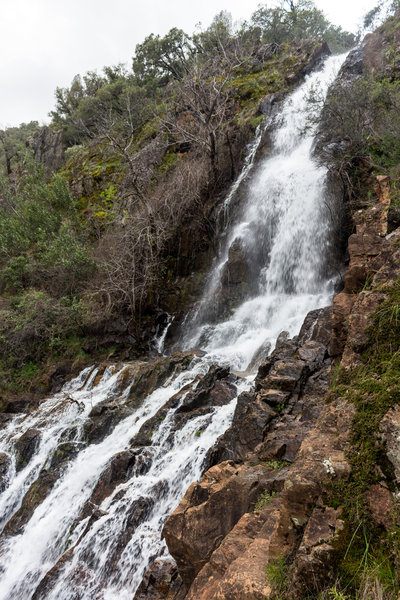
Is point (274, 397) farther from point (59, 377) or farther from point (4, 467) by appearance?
point (59, 377)

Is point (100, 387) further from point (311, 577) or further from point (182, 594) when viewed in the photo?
point (311, 577)

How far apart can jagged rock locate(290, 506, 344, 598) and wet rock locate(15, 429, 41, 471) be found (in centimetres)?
920

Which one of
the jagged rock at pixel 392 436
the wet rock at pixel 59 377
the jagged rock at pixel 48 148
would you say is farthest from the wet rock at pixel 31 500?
the jagged rock at pixel 48 148

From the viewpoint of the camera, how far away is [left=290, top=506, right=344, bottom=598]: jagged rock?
192 centimetres

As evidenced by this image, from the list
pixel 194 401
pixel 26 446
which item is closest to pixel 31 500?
pixel 26 446

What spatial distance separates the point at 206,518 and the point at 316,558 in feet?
6.39

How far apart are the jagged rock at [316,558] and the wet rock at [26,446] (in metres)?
9.20

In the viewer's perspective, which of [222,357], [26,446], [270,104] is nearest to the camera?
[26,446]

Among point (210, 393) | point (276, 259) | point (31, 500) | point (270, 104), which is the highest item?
point (270, 104)

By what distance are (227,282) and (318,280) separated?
3792 mm

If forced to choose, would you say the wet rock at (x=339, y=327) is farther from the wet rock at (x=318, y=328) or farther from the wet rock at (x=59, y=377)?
the wet rock at (x=59, y=377)

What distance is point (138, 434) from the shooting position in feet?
26.2

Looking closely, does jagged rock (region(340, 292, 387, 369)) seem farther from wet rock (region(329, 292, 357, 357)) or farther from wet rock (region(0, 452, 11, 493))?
wet rock (region(0, 452, 11, 493))

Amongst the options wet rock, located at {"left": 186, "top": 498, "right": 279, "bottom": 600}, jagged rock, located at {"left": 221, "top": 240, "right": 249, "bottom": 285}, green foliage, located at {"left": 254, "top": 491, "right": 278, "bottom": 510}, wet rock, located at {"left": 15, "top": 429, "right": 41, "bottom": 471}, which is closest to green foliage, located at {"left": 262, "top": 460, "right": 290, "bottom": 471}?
green foliage, located at {"left": 254, "top": 491, "right": 278, "bottom": 510}
